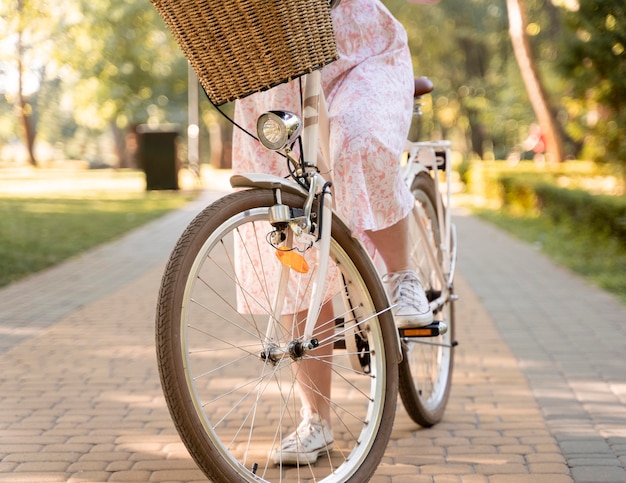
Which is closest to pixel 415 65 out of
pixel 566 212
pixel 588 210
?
pixel 566 212

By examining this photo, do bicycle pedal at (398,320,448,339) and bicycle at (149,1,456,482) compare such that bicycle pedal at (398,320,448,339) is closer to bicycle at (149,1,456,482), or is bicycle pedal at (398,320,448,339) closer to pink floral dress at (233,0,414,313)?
bicycle at (149,1,456,482)

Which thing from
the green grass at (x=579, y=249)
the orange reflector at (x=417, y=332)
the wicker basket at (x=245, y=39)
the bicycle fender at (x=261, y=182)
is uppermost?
the wicker basket at (x=245, y=39)

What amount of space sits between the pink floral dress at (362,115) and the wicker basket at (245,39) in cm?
42

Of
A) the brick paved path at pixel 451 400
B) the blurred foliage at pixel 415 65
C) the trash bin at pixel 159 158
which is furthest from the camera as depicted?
the blurred foliage at pixel 415 65

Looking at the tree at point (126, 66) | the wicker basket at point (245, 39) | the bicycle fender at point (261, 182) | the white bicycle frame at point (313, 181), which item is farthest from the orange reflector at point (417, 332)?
the tree at point (126, 66)

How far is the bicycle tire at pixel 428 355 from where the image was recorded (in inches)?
142

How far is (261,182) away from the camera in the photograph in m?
2.66

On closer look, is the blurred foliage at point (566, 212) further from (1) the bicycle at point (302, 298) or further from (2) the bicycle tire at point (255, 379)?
(2) the bicycle tire at point (255, 379)

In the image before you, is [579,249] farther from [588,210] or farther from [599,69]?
[599,69]

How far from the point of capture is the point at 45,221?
14648 mm

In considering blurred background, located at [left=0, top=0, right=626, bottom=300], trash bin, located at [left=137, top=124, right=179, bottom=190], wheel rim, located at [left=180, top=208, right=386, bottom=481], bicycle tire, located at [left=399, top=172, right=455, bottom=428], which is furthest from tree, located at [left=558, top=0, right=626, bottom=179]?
trash bin, located at [left=137, top=124, right=179, bottom=190]

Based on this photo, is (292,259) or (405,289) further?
(405,289)

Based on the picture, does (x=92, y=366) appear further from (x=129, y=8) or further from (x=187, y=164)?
(x=129, y=8)

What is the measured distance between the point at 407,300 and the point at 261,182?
2.72 feet
